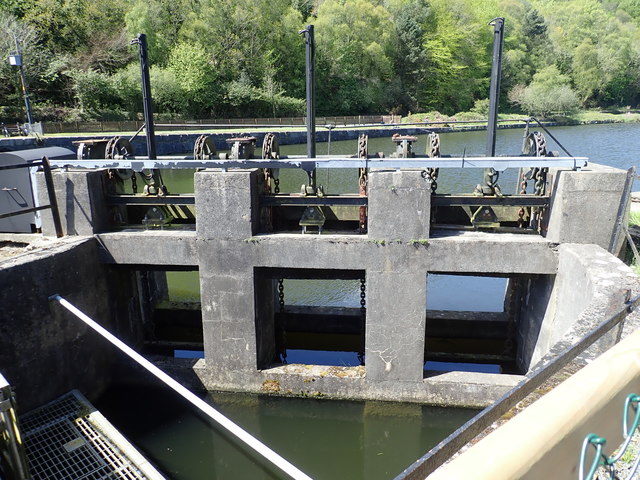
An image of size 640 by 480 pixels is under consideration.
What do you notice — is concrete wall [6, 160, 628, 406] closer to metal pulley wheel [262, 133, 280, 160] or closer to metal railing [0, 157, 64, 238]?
metal railing [0, 157, 64, 238]

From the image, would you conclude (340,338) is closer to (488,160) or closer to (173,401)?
(173,401)

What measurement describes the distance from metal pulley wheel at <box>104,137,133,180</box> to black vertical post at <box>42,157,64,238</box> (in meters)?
0.85

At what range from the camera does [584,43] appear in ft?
192

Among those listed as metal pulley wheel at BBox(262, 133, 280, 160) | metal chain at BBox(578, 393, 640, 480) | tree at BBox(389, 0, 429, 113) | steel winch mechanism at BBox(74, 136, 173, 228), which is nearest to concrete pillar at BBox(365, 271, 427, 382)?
metal pulley wheel at BBox(262, 133, 280, 160)

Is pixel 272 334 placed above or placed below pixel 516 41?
below

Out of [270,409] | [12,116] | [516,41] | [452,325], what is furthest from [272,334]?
[516,41]

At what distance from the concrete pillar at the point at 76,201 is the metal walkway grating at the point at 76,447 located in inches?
95.7

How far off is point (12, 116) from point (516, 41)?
1991 inches

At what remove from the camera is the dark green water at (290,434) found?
6844 mm

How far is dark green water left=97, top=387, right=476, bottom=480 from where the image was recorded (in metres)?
6.84

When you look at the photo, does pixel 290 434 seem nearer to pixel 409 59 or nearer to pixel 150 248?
pixel 150 248

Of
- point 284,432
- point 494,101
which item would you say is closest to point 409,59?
point 494,101

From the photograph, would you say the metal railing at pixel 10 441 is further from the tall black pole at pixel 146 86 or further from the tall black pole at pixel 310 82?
the tall black pole at pixel 310 82

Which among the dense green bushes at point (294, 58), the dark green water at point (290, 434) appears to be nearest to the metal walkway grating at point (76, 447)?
the dark green water at point (290, 434)
